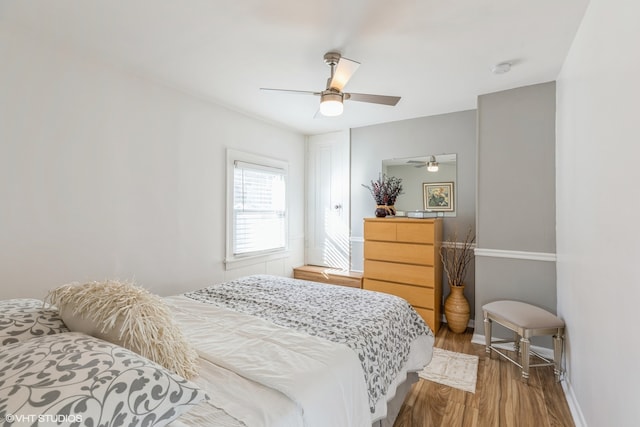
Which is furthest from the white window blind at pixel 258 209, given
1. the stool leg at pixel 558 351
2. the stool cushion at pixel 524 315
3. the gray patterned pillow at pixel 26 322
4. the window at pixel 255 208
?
the stool leg at pixel 558 351

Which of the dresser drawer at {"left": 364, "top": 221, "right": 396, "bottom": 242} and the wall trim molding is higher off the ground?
the dresser drawer at {"left": 364, "top": 221, "right": 396, "bottom": 242}

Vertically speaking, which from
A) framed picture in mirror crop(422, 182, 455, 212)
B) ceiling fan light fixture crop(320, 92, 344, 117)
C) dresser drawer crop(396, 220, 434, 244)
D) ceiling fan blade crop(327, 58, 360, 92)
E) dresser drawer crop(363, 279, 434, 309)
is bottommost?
dresser drawer crop(363, 279, 434, 309)

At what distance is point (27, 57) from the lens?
195 cm

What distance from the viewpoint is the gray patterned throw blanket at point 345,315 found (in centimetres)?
149

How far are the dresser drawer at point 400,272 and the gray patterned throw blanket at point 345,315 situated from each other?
1.16 metres

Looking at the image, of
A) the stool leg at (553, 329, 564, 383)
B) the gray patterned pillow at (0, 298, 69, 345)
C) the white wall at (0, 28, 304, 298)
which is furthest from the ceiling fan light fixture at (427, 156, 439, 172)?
the gray patterned pillow at (0, 298, 69, 345)

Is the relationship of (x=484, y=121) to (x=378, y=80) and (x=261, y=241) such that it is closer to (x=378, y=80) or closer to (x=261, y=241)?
(x=378, y=80)

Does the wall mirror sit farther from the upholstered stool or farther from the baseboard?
the baseboard

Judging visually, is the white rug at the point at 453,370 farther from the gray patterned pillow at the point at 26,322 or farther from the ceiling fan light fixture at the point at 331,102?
the gray patterned pillow at the point at 26,322

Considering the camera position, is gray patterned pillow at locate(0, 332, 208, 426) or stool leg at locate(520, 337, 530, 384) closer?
gray patterned pillow at locate(0, 332, 208, 426)

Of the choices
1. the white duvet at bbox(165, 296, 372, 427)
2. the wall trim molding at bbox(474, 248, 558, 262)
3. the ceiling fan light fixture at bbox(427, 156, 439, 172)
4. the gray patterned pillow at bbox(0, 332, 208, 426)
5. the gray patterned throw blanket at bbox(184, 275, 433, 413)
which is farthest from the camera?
the ceiling fan light fixture at bbox(427, 156, 439, 172)

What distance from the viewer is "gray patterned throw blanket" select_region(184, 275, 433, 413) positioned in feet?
4.87

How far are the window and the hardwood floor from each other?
229cm

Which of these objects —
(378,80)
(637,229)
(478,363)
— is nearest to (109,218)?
(378,80)
